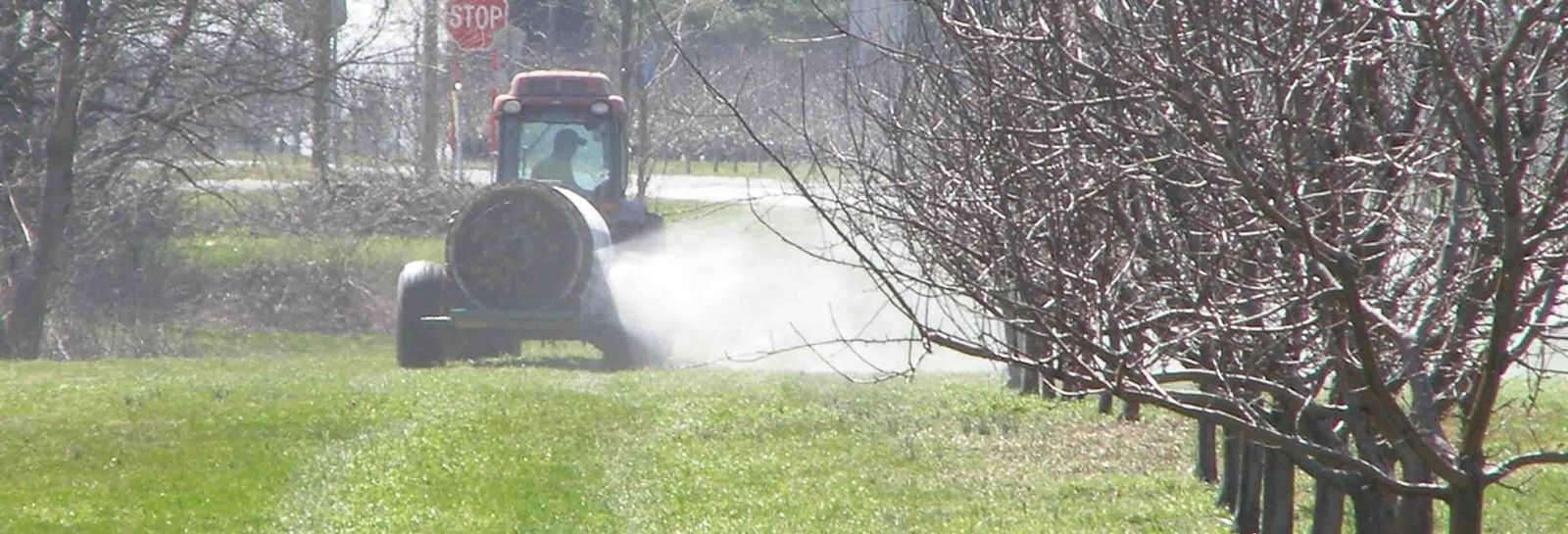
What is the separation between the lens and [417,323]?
2245 centimetres

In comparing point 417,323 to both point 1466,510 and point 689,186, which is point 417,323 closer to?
point 1466,510

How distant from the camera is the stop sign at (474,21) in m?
33.0

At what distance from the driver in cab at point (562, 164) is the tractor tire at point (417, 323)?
2.12m

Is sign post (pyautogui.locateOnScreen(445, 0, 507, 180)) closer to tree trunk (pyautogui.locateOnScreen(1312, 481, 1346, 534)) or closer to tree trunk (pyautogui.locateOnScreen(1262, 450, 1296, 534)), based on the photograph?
tree trunk (pyautogui.locateOnScreen(1262, 450, 1296, 534))

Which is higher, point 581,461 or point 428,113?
point 428,113

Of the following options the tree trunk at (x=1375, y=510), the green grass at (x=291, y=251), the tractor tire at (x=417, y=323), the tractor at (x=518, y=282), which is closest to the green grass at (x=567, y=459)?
the tree trunk at (x=1375, y=510)

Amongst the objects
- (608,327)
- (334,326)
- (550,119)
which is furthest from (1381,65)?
(334,326)

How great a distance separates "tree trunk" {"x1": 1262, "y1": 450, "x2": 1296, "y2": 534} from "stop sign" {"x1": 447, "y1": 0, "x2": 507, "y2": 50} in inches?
974

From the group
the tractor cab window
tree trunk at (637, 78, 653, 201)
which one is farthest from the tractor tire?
tree trunk at (637, 78, 653, 201)

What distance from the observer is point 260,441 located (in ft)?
45.6

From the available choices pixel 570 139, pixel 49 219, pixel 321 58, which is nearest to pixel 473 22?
pixel 321 58

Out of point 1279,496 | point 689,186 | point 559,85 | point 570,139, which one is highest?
point 559,85

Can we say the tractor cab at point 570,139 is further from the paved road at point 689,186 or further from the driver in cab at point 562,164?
the paved road at point 689,186

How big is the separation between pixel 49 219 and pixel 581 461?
14.2m
